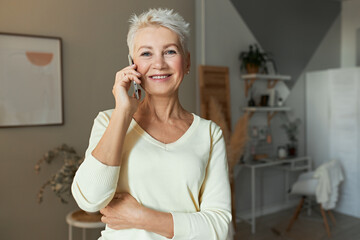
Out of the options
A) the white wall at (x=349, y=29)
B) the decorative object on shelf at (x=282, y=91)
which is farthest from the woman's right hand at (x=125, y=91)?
the white wall at (x=349, y=29)

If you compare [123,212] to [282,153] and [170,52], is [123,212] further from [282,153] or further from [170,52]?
[282,153]

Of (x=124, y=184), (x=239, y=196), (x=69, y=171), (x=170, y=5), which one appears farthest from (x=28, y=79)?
(x=239, y=196)

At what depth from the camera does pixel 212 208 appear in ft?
3.34

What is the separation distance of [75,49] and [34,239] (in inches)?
65.6

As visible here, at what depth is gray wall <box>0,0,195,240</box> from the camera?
2734mm

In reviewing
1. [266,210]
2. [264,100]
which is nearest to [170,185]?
[264,100]

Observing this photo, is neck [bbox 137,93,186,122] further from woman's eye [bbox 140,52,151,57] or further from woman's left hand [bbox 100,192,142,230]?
woman's left hand [bbox 100,192,142,230]

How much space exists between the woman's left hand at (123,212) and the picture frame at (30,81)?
2.09m

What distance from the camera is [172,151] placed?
100 centimetres

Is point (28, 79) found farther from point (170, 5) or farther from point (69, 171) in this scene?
point (170, 5)

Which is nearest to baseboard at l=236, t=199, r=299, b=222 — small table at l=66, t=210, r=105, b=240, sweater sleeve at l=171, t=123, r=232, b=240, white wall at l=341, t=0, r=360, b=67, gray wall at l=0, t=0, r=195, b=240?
gray wall at l=0, t=0, r=195, b=240

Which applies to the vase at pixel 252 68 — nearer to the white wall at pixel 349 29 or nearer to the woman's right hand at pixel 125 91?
the white wall at pixel 349 29

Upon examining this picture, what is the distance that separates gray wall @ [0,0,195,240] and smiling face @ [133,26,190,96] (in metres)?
2.12

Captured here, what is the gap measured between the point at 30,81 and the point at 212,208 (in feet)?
7.53
